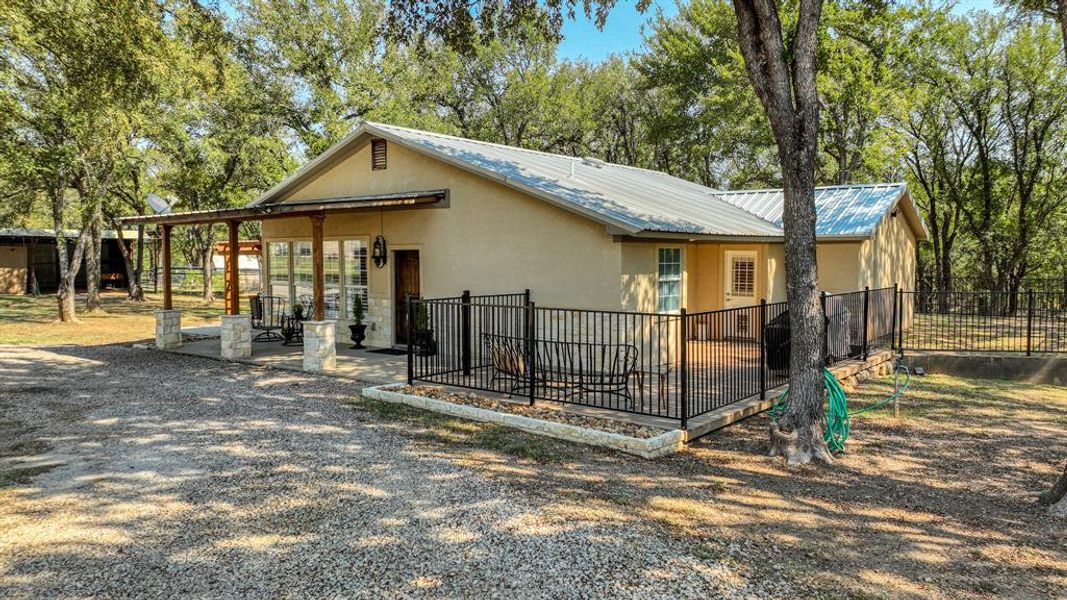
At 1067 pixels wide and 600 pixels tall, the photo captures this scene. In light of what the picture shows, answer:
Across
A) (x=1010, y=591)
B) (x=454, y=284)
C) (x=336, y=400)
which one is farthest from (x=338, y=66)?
(x=1010, y=591)

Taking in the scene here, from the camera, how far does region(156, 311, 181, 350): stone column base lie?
15.0m

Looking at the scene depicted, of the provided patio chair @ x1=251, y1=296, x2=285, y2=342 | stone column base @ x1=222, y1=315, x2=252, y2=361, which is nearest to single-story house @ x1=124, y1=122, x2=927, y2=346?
patio chair @ x1=251, y1=296, x2=285, y2=342

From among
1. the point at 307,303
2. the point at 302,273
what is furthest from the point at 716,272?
the point at 302,273

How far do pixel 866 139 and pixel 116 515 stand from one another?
2816 cm

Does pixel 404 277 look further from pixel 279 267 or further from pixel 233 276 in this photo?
pixel 279 267

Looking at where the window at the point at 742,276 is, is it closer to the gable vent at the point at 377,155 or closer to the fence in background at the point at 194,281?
the gable vent at the point at 377,155

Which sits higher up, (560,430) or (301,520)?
(560,430)

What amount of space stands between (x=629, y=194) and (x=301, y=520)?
968cm

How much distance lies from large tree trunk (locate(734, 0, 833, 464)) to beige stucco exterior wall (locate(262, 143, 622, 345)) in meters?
3.71

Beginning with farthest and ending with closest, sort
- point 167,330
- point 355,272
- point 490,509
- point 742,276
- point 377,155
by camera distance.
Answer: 1. point 742,276
2. point 167,330
3. point 355,272
4. point 377,155
5. point 490,509

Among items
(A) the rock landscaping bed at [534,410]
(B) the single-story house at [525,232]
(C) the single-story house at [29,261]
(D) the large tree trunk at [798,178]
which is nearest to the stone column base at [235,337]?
(B) the single-story house at [525,232]

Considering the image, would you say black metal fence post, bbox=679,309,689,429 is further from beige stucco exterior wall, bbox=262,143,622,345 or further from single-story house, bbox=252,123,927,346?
beige stucco exterior wall, bbox=262,143,622,345

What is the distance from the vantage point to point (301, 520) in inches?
208

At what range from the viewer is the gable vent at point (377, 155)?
14.1m
